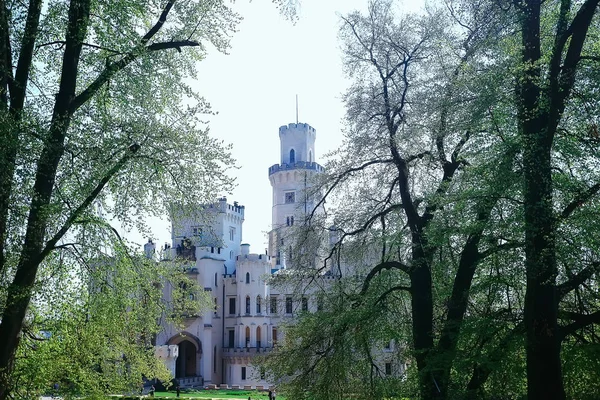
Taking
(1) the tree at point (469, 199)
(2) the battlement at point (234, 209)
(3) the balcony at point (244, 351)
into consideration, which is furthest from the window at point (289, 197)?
(1) the tree at point (469, 199)

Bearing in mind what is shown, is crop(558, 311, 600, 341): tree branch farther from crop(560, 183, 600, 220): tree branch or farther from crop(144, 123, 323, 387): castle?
crop(144, 123, 323, 387): castle

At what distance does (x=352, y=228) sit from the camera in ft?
44.1

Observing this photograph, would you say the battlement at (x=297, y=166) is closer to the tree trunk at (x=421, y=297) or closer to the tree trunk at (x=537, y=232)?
the tree trunk at (x=421, y=297)

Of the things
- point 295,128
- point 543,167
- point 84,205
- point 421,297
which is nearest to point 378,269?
point 421,297

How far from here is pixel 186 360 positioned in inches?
1841

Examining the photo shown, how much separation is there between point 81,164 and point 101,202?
0.99 meters

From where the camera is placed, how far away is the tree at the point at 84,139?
823 centimetres

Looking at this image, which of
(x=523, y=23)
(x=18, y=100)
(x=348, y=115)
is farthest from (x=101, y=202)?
(x=523, y=23)

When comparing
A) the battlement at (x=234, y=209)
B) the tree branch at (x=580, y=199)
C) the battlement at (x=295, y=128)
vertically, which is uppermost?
the battlement at (x=295, y=128)

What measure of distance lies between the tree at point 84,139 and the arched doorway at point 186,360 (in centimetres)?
3705

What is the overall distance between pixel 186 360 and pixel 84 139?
1595 inches

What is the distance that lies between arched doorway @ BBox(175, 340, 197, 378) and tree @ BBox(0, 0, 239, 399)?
3705 centimetres

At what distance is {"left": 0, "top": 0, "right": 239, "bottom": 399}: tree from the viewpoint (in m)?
8.23

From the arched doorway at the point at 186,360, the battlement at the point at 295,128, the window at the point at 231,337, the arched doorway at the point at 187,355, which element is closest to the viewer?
the arched doorway at the point at 187,355
